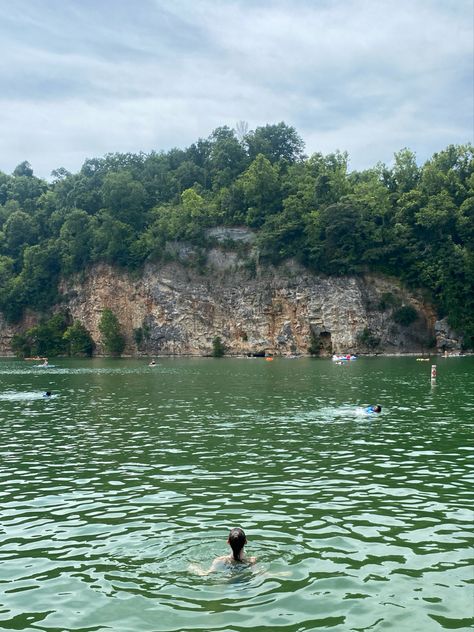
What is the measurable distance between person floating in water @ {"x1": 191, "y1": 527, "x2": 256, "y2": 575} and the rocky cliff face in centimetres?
8834

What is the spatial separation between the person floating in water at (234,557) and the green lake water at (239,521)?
0.50ft

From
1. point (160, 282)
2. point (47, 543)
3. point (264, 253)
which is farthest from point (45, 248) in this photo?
point (47, 543)

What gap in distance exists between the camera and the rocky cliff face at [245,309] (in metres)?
100

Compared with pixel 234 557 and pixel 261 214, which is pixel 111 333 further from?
pixel 234 557

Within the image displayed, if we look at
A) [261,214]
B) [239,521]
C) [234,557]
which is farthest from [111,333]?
[234,557]

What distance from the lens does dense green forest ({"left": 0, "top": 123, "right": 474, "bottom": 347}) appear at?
333 feet

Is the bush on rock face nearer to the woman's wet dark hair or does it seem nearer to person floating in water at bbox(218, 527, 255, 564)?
person floating in water at bbox(218, 527, 255, 564)

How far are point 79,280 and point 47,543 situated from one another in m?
118

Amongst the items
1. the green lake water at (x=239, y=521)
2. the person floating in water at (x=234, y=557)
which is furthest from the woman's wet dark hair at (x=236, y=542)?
the green lake water at (x=239, y=521)

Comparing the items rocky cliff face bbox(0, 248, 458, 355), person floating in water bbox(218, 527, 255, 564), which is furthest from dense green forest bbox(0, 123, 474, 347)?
person floating in water bbox(218, 527, 255, 564)

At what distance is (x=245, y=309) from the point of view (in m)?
110

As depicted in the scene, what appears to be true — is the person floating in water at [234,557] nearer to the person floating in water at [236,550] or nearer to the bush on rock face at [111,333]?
the person floating in water at [236,550]

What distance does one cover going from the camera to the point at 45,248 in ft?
434

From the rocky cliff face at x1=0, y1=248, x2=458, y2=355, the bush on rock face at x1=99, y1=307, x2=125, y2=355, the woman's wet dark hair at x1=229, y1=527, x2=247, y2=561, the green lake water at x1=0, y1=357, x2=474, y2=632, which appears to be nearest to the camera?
the green lake water at x1=0, y1=357, x2=474, y2=632
